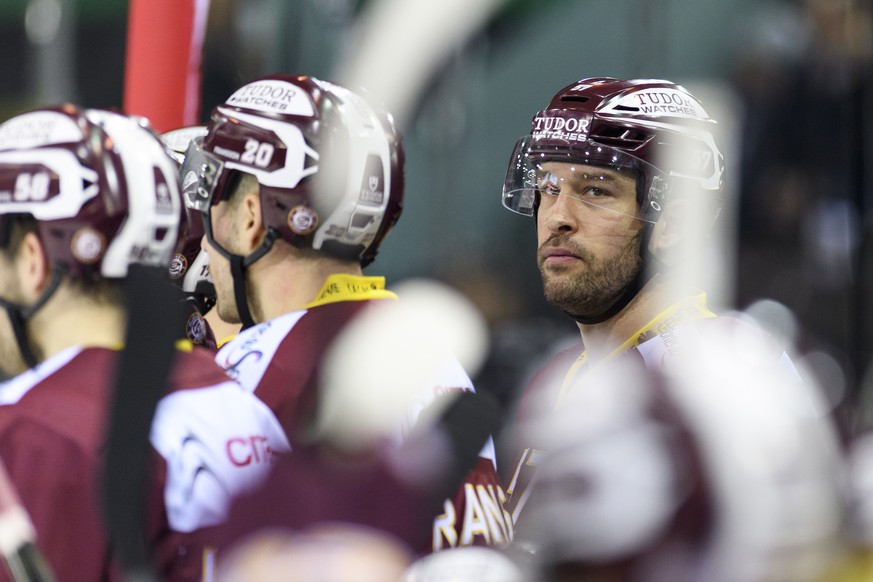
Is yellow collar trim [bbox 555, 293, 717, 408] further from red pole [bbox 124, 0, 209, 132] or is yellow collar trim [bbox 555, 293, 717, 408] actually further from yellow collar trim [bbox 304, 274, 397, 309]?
red pole [bbox 124, 0, 209, 132]

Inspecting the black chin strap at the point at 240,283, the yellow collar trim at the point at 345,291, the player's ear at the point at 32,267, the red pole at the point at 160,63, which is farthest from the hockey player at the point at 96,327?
the red pole at the point at 160,63

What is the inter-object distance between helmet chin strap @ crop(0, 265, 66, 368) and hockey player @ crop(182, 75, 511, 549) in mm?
615

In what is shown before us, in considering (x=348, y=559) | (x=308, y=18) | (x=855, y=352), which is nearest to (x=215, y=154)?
(x=348, y=559)

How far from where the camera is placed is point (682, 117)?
4.11m

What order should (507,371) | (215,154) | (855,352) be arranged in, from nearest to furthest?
(215,154)
(855,352)
(507,371)

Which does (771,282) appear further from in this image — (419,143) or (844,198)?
(419,143)

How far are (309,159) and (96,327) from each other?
0.91 metres

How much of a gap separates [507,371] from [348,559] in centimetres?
567

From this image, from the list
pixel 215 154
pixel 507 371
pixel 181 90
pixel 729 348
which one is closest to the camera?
pixel 729 348

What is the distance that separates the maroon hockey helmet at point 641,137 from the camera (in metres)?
4.06

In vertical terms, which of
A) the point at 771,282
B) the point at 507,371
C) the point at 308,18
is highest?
the point at 308,18

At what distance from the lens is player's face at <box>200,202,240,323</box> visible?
12.2 ft

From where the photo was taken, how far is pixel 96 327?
111 inches

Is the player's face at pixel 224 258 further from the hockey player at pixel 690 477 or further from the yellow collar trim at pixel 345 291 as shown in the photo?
the hockey player at pixel 690 477
